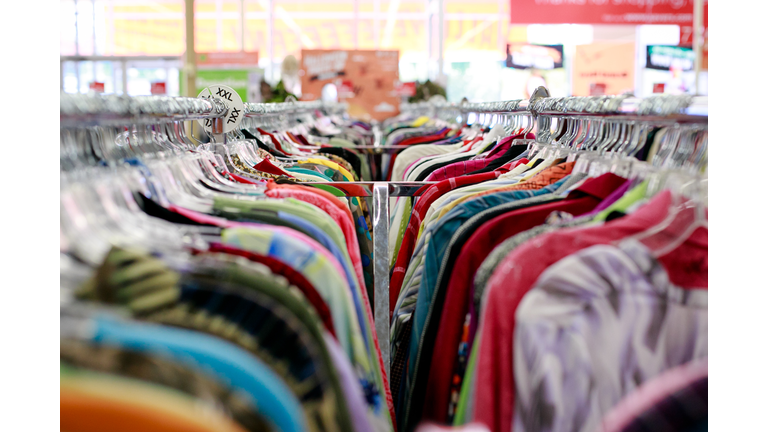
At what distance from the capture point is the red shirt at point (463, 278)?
41.9 inches

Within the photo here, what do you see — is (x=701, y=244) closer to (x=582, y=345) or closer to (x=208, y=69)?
(x=582, y=345)

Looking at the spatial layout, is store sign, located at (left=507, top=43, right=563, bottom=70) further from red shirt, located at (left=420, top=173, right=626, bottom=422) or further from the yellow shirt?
red shirt, located at (left=420, top=173, right=626, bottom=422)

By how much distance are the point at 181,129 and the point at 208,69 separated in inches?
330

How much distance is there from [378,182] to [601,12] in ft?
23.2

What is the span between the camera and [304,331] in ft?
2.68

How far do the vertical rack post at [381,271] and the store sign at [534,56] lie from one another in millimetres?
8068

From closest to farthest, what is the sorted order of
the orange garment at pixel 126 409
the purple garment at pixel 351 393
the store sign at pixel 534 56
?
the orange garment at pixel 126 409
the purple garment at pixel 351 393
the store sign at pixel 534 56

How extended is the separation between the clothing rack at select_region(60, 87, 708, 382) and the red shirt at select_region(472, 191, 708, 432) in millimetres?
251

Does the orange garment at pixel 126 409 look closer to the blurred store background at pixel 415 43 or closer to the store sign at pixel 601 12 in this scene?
the store sign at pixel 601 12

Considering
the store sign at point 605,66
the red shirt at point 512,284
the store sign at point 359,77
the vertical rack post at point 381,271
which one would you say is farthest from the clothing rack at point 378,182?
the store sign at point 605,66

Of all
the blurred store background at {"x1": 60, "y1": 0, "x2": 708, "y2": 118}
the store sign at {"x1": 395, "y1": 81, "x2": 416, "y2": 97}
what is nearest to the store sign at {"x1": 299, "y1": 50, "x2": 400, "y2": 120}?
the store sign at {"x1": 395, "y1": 81, "x2": 416, "y2": 97}

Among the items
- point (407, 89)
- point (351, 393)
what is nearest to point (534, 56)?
point (407, 89)
